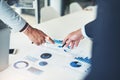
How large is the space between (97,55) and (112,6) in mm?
124

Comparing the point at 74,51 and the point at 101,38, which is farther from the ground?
the point at 101,38

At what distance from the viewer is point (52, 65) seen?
1197 mm

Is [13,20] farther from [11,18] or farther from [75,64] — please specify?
[75,64]

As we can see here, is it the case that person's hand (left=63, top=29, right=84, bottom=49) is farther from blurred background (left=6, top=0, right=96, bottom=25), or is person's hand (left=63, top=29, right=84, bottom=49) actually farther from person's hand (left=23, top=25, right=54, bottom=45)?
blurred background (left=6, top=0, right=96, bottom=25)

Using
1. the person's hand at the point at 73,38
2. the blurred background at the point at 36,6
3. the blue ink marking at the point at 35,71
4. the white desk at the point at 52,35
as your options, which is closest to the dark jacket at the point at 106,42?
the white desk at the point at 52,35

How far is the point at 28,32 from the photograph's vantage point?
1281 millimetres

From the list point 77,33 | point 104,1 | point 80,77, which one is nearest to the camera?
point 104,1

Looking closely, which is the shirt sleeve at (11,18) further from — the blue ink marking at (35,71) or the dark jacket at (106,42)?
the dark jacket at (106,42)

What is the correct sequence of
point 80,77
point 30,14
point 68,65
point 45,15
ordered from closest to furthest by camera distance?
point 80,77 → point 68,65 → point 45,15 → point 30,14

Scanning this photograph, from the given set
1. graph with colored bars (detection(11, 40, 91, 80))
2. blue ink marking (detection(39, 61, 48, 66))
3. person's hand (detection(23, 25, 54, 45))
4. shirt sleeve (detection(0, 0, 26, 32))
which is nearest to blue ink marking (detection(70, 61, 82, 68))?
graph with colored bars (detection(11, 40, 91, 80))

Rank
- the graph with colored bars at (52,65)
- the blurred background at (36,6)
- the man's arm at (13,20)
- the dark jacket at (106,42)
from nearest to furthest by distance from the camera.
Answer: the dark jacket at (106,42), the graph with colored bars at (52,65), the man's arm at (13,20), the blurred background at (36,6)

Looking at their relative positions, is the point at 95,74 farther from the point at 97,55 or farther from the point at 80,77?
the point at 80,77

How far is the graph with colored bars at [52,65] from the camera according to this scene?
1.11m

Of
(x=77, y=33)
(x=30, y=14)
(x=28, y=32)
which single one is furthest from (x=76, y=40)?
(x=30, y=14)
